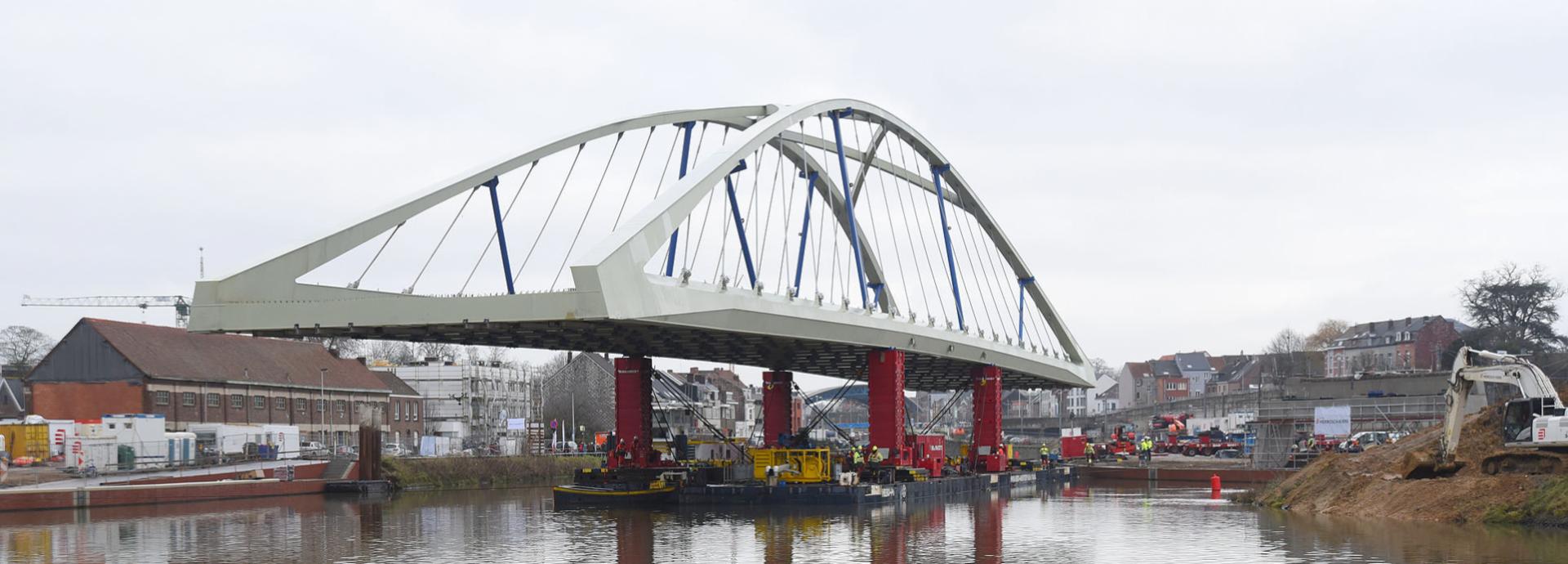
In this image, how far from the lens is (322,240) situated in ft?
140

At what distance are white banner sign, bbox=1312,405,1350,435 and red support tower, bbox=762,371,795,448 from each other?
31854mm

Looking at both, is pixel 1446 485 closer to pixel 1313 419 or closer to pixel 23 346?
pixel 1313 419

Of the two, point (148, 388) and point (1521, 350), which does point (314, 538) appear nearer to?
point (148, 388)

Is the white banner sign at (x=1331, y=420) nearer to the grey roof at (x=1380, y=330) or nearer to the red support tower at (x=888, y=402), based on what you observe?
the red support tower at (x=888, y=402)

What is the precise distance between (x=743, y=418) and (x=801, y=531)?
14990 cm

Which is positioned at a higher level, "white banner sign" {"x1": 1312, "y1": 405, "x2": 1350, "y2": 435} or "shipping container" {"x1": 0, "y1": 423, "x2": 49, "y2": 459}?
"shipping container" {"x1": 0, "y1": 423, "x2": 49, "y2": 459}

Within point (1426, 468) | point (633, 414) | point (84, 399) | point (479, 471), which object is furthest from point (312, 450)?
point (1426, 468)

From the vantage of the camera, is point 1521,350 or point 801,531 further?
point 1521,350

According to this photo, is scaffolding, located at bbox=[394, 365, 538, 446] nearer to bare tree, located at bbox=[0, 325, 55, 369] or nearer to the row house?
bare tree, located at bbox=[0, 325, 55, 369]

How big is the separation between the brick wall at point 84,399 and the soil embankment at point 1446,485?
53.2 metres

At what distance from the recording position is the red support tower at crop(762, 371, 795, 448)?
228 feet

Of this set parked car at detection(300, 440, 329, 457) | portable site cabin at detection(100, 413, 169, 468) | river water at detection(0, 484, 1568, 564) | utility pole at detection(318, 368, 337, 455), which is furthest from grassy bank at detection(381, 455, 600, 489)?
river water at detection(0, 484, 1568, 564)

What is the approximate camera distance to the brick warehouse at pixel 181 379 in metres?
74.4

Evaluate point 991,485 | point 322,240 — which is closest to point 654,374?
point 991,485
